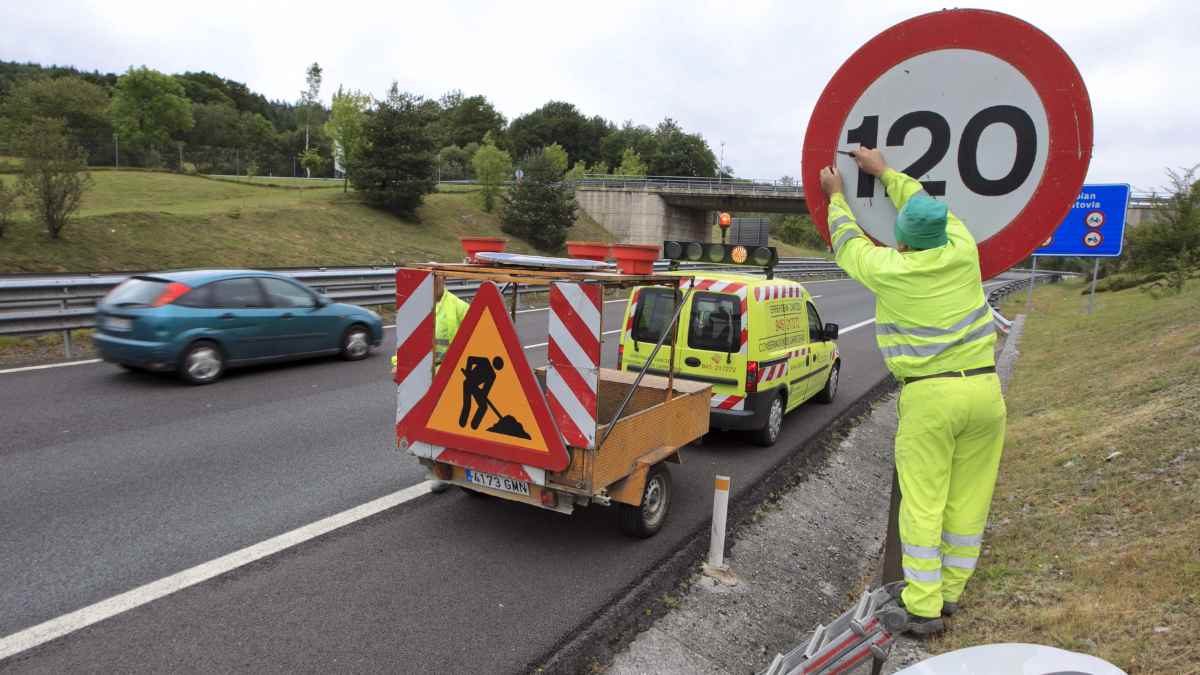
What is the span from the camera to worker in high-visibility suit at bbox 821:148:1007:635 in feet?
9.06

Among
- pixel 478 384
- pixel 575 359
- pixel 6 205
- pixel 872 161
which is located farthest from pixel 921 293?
pixel 6 205

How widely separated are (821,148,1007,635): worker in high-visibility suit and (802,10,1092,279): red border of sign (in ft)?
Result: 0.82

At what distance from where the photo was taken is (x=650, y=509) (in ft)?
17.6

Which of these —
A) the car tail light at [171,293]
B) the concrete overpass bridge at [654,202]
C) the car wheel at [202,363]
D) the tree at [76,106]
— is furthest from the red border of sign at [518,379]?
the tree at [76,106]

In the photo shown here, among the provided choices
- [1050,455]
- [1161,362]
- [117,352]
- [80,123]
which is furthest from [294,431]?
[80,123]

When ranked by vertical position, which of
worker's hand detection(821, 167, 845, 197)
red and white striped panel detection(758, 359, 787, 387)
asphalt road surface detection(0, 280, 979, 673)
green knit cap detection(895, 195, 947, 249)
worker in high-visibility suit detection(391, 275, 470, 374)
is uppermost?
worker's hand detection(821, 167, 845, 197)

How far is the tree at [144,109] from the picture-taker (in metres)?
60.5

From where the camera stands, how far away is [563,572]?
4.69m

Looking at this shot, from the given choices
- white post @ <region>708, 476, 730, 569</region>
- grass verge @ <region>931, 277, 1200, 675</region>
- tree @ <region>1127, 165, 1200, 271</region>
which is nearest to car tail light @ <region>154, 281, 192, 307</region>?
white post @ <region>708, 476, 730, 569</region>

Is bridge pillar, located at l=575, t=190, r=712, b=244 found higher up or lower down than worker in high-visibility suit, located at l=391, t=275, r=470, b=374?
higher up

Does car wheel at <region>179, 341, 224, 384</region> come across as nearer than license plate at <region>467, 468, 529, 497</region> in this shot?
No

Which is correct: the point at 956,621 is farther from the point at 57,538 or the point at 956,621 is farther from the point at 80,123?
the point at 80,123

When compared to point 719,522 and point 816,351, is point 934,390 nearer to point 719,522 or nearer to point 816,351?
point 719,522

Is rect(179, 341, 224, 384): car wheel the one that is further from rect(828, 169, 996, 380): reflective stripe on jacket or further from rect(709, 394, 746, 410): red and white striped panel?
rect(828, 169, 996, 380): reflective stripe on jacket
